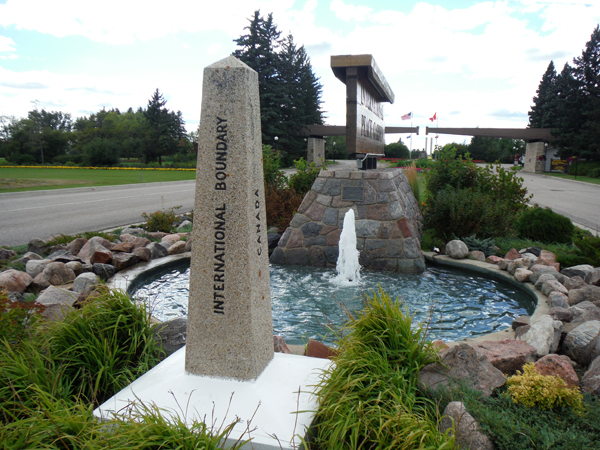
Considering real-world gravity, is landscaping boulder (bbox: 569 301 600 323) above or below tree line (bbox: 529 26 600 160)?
below

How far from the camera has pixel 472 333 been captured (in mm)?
4715

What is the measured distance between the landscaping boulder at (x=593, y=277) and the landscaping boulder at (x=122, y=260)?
6.64 metres

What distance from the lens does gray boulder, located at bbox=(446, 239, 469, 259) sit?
7461 mm

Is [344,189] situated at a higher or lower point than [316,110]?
lower

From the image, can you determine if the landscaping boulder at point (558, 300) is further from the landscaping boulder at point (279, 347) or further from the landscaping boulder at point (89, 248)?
the landscaping boulder at point (89, 248)

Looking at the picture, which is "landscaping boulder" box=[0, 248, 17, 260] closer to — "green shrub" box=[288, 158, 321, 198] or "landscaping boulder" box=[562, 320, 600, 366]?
"green shrub" box=[288, 158, 321, 198]

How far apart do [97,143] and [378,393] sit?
53549 millimetres

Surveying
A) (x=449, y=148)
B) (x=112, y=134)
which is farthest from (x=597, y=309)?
(x=112, y=134)

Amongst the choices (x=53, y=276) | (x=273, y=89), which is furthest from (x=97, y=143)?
(x=53, y=276)

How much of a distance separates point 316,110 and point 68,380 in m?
48.4

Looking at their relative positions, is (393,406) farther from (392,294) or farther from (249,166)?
(392,294)

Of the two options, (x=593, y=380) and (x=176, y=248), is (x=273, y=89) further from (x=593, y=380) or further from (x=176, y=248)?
(x=593, y=380)

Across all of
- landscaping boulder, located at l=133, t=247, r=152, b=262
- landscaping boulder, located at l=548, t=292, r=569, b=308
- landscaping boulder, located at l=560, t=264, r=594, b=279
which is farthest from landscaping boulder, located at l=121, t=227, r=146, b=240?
landscaping boulder, located at l=560, t=264, r=594, b=279

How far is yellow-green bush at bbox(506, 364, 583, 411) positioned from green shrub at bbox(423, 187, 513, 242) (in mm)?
5989
